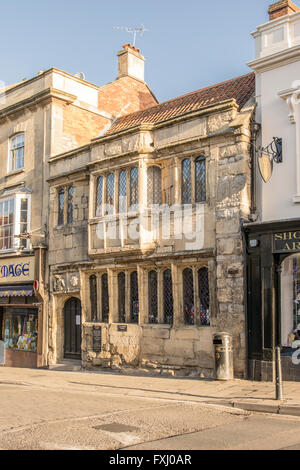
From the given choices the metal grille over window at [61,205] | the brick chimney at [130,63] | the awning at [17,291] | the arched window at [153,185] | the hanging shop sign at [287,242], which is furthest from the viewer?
the brick chimney at [130,63]

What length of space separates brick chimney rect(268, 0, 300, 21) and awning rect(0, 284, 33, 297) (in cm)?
1182

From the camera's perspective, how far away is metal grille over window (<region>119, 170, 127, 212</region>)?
50.9 ft

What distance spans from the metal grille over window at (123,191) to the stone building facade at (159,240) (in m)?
0.03

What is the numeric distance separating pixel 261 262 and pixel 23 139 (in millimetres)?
11935

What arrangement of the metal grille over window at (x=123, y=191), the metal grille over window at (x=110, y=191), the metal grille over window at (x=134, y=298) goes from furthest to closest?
the metal grille over window at (x=110, y=191), the metal grille over window at (x=123, y=191), the metal grille over window at (x=134, y=298)

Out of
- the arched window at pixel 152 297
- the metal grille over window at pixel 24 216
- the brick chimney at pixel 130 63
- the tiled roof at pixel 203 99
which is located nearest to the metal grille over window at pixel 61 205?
the metal grille over window at pixel 24 216

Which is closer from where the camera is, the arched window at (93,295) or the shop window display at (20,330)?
the arched window at (93,295)

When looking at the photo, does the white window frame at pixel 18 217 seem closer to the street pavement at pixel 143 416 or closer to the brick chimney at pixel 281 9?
the street pavement at pixel 143 416

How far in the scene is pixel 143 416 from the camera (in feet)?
27.9

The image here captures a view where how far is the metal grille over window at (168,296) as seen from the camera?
14461 millimetres

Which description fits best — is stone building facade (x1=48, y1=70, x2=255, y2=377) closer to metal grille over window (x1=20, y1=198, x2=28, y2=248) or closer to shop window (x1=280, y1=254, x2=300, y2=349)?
shop window (x1=280, y1=254, x2=300, y2=349)

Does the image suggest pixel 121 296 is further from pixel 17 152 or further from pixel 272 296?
pixel 17 152

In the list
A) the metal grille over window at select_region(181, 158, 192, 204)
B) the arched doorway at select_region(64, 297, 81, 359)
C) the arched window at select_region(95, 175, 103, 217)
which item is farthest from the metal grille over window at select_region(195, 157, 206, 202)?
the arched doorway at select_region(64, 297, 81, 359)

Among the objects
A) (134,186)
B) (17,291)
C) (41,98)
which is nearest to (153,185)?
(134,186)
